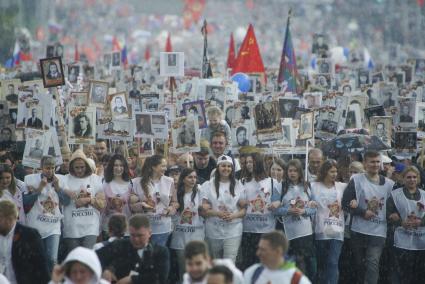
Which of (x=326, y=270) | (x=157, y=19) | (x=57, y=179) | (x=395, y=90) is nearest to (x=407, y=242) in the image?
(x=326, y=270)

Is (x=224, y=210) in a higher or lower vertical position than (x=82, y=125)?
lower

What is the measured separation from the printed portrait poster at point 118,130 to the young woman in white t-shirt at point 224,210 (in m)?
2.71

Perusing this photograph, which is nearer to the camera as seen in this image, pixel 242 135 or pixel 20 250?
pixel 20 250

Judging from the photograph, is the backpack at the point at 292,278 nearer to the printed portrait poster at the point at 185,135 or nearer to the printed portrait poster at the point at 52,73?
the printed portrait poster at the point at 185,135

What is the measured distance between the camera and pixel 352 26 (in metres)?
112

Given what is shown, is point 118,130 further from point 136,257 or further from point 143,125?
point 136,257

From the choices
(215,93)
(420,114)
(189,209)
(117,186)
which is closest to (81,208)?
(117,186)

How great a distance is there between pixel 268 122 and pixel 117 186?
2.28 m

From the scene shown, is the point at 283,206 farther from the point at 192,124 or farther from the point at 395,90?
the point at 395,90

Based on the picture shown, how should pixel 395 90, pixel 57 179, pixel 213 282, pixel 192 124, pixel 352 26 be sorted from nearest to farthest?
1. pixel 213 282
2. pixel 57 179
3. pixel 192 124
4. pixel 395 90
5. pixel 352 26

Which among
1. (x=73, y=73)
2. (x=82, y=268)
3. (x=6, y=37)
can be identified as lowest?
(x=82, y=268)

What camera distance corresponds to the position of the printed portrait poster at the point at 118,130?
17219 mm

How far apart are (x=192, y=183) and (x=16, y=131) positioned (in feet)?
14.3

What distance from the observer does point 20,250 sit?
12227 mm
